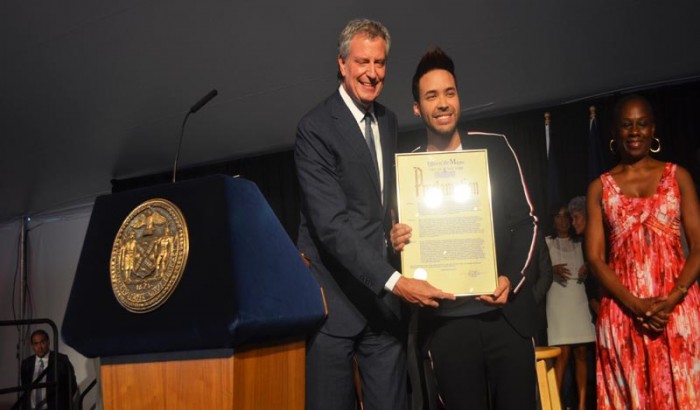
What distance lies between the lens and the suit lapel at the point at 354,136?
187 centimetres

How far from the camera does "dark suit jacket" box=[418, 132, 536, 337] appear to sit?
1.83m

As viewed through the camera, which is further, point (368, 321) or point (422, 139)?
point (422, 139)

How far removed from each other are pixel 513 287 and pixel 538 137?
15.3 ft

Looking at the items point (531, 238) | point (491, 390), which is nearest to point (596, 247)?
point (531, 238)

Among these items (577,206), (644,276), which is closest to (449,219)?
(644,276)

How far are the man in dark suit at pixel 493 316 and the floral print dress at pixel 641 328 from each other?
867 mm

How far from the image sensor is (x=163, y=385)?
1273mm

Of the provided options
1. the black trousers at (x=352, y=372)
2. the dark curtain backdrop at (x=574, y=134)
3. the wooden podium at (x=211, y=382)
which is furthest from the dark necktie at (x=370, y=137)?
the dark curtain backdrop at (x=574, y=134)

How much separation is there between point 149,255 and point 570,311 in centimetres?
432

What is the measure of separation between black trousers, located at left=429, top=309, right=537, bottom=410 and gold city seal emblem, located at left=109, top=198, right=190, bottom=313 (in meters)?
0.83

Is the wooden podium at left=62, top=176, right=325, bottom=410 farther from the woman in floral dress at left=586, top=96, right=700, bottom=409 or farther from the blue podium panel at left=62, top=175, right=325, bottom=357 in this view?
the woman in floral dress at left=586, top=96, right=700, bottom=409

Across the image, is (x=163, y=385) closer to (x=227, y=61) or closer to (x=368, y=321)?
(x=368, y=321)

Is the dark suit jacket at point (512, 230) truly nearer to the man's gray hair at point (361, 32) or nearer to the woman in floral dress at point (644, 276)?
the man's gray hair at point (361, 32)

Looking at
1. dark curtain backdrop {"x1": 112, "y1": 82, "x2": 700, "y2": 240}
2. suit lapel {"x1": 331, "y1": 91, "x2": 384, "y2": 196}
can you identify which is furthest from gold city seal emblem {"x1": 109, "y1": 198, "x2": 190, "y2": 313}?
dark curtain backdrop {"x1": 112, "y1": 82, "x2": 700, "y2": 240}
